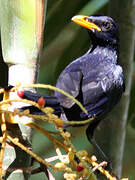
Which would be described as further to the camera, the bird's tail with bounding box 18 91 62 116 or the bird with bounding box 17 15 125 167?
the bird with bounding box 17 15 125 167

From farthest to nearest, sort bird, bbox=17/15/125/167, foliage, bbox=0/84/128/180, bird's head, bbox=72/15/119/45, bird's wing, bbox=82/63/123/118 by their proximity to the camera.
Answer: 1. bird's head, bbox=72/15/119/45
2. bird's wing, bbox=82/63/123/118
3. bird, bbox=17/15/125/167
4. foliage, bbox=0/84/128/180

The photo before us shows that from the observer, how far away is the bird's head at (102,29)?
2.31 m

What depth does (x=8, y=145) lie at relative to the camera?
3.90 feet

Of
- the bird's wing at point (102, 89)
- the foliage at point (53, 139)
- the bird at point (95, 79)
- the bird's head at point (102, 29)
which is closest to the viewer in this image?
the foliage at point (53, 139)

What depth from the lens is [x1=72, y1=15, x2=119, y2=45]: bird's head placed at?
2311 millimetres

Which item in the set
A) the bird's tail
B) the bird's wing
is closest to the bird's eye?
the bird's wing

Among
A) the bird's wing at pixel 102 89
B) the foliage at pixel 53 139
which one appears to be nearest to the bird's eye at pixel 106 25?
the bird's wing at pixel 102 89

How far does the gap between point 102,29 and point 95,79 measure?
1.61 ft

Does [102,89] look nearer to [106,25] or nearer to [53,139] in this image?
[106,25]

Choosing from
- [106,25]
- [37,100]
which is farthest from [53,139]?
[106,25]

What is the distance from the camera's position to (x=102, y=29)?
2445 mm

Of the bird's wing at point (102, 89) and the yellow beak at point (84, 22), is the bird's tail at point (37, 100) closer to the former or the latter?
the bird's wing at point (102, 89)

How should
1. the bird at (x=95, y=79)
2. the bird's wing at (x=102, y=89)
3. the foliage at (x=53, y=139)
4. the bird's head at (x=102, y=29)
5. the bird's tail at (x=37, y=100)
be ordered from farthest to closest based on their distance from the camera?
the bird's head at (x=102, y=29) → the bird's wing at (x=102, y=89) → the bird at (x=95, y=79) → the bird's tail at (x=37, y=100) → the foliage at (x=53, y=139)

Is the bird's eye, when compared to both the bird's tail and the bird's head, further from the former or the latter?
the bird's tail
